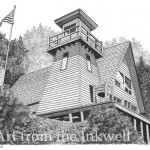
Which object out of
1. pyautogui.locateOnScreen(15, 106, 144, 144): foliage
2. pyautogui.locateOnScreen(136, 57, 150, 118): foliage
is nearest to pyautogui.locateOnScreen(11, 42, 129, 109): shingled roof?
pyautogui.locateOnScreen(136, 57, 150, 118): foliage

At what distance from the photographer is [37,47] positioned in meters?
83.2

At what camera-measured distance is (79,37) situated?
2461 centimetres

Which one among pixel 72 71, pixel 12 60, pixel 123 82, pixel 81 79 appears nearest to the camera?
pixel 81 79

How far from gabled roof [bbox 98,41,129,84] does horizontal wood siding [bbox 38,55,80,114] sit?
384cm

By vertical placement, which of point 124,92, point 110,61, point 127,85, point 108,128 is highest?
point 110,61

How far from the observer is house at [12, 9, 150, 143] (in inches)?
906

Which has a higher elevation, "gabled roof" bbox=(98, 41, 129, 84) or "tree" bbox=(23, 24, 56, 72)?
"tree" bbox=(23, 24, 56, 72)

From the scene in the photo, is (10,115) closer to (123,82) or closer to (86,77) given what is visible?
(86,77)

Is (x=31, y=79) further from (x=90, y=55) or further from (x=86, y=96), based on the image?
(x=86, y=96)

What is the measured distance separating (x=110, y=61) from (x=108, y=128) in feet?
45.2

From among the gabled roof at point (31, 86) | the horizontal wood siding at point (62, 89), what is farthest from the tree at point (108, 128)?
the gabled roof at point (31, 86)

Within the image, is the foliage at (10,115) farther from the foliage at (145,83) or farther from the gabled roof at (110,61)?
the foliage at (145,83)

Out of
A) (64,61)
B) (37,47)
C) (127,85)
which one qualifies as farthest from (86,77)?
(37,47)

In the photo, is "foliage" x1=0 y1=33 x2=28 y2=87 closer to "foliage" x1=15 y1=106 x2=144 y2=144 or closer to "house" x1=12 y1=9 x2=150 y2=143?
"house" x1=12 y1=9 x2=150 y2=143
